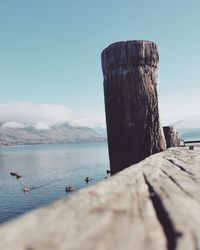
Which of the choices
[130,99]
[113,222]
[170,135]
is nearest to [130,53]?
[130,99]

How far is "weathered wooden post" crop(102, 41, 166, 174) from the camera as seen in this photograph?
396 centimetres

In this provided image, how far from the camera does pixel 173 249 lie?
98cm

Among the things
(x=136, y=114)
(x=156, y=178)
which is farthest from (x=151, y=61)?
(x=156, y=178)

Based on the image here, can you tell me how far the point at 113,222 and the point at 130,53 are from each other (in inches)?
121

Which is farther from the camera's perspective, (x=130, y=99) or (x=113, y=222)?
(x=130, y=99)

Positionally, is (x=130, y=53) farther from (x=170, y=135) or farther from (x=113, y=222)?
(x=113, y=222)

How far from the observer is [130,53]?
3.94m

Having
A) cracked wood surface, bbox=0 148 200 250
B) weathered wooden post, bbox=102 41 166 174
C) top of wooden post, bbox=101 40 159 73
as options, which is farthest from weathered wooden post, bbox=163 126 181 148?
cracked wood surface, bbox=0 148 200 250

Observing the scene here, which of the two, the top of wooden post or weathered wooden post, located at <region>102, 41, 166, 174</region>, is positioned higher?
the top of wooden post

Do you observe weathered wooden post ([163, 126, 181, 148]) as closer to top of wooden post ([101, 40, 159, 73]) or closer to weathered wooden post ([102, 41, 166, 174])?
weathered wooden post ([102, 41, 166, 174])

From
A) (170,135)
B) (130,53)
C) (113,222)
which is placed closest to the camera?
(113,222)

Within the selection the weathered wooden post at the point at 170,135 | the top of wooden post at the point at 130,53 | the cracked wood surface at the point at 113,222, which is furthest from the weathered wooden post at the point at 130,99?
the cracked wood surface at the point at 113,222

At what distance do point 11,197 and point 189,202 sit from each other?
3753 cm

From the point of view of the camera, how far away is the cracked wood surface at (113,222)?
3.14 feet
